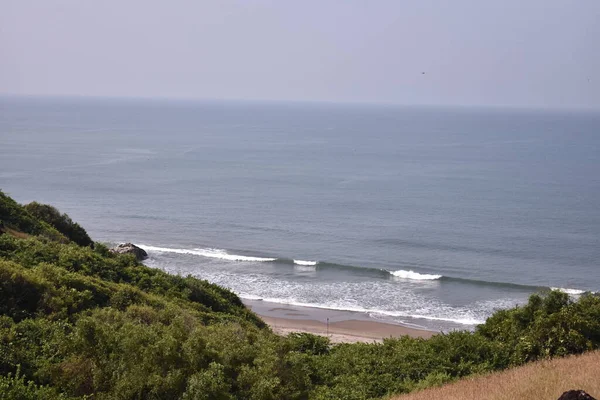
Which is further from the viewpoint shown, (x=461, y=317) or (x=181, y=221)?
(x=181, y=221)

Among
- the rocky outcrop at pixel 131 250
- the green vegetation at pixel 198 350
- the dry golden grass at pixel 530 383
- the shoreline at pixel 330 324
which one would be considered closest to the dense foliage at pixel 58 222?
the rocky outcrop at pixel 131 250

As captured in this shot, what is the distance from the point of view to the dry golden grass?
1309 cm

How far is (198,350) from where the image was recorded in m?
15.2

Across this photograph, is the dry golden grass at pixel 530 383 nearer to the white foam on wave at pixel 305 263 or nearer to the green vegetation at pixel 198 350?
the green vegetation at pixel 198 350

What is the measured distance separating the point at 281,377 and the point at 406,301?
32.6 metres

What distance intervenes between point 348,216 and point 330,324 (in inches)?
1170

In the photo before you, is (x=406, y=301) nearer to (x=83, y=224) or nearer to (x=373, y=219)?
(x=373, y=219)

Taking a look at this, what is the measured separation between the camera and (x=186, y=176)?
97750 millimetres

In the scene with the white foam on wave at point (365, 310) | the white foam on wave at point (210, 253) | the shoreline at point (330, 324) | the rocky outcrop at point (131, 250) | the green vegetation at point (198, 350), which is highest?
the green vegetation at point (198, 350)

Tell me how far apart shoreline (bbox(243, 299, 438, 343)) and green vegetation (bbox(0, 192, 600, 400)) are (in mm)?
16609

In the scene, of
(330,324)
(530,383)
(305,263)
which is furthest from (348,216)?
(530,383)

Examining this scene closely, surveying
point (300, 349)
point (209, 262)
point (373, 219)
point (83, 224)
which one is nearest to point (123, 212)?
point (83, 224)

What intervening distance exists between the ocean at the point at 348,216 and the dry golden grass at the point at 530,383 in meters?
Result: 25.9

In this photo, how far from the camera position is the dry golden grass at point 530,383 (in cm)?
1309
